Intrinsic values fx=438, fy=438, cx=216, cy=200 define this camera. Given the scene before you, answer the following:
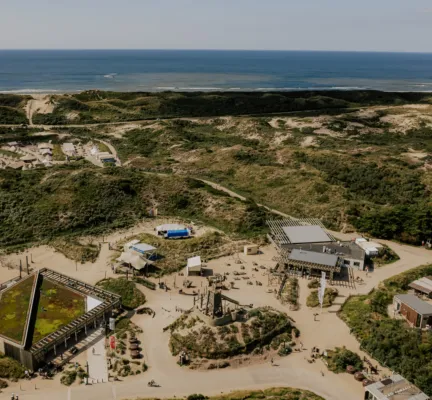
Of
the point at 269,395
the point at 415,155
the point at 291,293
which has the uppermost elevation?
the point at 415,155

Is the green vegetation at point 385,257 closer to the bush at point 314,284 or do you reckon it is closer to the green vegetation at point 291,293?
the bush at point 314,284

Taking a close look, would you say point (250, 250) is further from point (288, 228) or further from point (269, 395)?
point (269, 395)

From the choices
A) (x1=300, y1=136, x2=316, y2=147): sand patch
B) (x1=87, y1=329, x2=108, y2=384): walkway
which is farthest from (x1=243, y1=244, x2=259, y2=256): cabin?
(x1=300, y1=136, x2=316, y2=147): sand patch

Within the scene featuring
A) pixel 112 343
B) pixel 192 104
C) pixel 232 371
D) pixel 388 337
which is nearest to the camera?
pixel 232 371

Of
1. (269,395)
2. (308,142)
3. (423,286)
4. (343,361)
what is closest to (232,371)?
(269,395)

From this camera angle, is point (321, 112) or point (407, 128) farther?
point (321, 112)

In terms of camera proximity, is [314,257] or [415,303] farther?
[314,257]

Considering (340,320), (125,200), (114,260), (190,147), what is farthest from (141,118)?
(340,320)

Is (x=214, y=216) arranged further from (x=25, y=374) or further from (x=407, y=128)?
(x=407, y=128)
